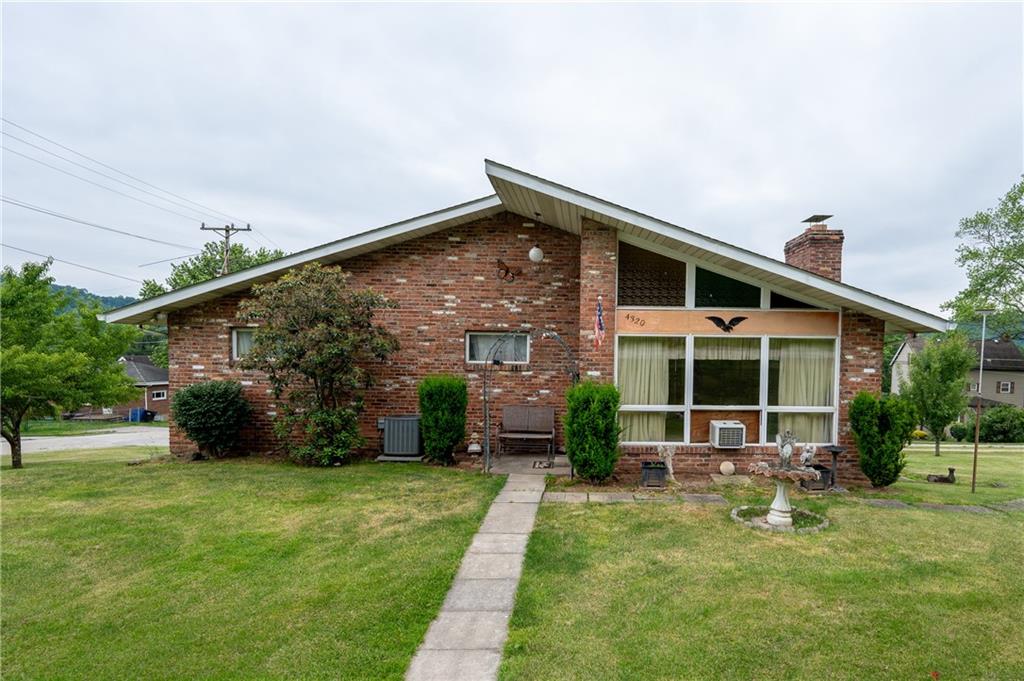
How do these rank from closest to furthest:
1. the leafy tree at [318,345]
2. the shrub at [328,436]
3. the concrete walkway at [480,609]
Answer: the concrete walkway at [480,609], the leafy tree at [318,345], the shrub at [328,436]

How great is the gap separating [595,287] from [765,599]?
5.00 m

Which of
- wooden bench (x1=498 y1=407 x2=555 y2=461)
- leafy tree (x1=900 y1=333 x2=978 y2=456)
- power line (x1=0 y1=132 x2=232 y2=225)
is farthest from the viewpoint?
power line (x1=0 y1=132 x2=232 y2=225)

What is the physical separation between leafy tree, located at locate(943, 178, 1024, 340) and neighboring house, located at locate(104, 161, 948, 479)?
25.9 meters

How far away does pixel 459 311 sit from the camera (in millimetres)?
9438

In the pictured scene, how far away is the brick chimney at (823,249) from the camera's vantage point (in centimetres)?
826

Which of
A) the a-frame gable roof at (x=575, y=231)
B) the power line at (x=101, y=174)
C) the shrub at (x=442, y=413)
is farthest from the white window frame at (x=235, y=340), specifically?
the power line at (x=101, y=174)

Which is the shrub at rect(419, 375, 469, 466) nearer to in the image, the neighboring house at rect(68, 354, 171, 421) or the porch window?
the porch window

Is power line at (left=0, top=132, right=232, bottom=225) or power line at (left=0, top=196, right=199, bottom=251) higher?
power line at (left=0, top=132, right=232, bottom=225)

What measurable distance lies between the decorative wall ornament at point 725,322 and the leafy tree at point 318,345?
5630 mm

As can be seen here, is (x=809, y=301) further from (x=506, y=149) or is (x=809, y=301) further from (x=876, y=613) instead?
(x=506, y=149)

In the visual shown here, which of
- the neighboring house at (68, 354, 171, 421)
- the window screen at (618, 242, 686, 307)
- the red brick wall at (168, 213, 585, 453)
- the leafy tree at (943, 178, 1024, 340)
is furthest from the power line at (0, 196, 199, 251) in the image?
the leafy tree at (943, 178, 1024, 340)

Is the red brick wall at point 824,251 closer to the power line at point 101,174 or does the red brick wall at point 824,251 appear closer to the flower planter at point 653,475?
the flower planter at point 653,475

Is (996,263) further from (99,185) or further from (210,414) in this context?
(99,185)

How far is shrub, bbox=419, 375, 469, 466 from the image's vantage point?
27.3 feet
